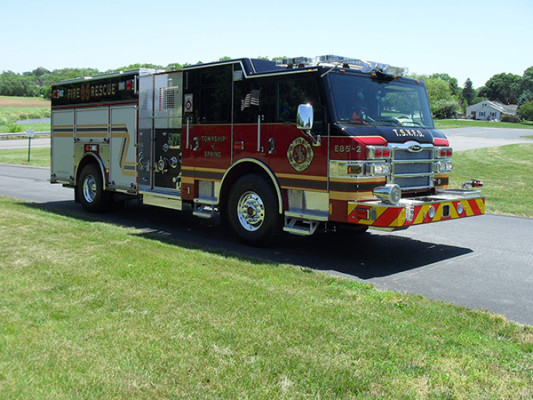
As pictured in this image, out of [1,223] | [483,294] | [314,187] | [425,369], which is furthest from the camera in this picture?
[1,223]

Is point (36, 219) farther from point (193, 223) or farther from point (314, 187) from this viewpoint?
point (314, 187)

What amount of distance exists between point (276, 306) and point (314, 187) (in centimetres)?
274

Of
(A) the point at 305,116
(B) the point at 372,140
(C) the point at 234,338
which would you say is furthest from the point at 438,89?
(C) the point at 234,338

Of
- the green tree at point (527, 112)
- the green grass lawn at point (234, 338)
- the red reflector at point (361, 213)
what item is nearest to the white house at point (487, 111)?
the green tree at point (527, 112)

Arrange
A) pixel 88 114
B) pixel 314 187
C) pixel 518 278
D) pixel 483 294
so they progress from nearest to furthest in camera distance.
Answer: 1. pixel 483 294
2. pixel 518 278
3. pixel 314 187
4. pixel 88 114

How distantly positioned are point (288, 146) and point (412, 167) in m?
1.74

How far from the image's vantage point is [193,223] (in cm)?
1091

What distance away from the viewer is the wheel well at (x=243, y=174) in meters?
8.13

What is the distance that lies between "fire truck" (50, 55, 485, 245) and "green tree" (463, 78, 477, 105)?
612 ft

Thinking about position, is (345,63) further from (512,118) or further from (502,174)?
(512,118)

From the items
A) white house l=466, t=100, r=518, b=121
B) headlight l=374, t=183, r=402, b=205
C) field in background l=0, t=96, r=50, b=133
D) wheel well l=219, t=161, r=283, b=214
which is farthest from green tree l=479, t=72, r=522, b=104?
headlight l=374, t=183, r=402, b=205

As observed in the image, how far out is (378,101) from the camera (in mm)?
8031

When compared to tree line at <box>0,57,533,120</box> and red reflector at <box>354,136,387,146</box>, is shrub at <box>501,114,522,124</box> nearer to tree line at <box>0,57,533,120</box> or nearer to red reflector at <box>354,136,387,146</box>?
tree line at <box>0,57,533,120</box>

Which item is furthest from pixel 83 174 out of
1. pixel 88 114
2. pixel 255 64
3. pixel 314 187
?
pixel 314 187
